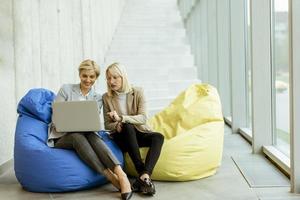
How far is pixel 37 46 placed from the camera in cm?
504

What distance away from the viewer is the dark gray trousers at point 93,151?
351 cm

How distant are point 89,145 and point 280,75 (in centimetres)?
209

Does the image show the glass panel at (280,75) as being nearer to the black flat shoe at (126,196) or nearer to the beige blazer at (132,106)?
the beige blazer at (132,106)

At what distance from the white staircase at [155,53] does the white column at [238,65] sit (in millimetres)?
1466

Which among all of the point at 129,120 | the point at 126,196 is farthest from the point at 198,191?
the point at 129,120

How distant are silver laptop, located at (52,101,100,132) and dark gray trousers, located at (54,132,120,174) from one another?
81 millimetres

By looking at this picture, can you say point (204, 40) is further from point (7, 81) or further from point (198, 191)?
point (198, 191)

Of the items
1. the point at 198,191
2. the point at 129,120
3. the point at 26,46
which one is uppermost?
the point at 26,46

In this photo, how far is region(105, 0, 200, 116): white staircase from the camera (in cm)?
814

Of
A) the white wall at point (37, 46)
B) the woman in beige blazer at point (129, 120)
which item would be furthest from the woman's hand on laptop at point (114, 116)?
the white wall at point (37, 46)

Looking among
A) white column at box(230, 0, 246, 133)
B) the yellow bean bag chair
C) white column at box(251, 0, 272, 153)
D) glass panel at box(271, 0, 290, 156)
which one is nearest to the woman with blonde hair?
the yellow bean bag chair

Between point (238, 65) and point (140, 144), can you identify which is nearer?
point (140, 144)

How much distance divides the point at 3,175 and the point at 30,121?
68cm

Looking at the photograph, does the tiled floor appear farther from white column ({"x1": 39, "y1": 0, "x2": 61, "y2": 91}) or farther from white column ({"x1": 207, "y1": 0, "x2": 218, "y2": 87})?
white column ({"x1": 207, "y1": 0, "x2": 218, "y2": 87})
